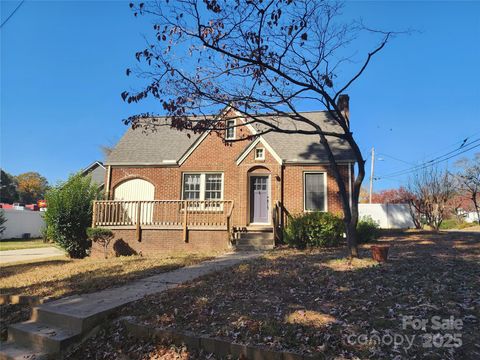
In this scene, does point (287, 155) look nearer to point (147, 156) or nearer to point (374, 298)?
point (147, 156)

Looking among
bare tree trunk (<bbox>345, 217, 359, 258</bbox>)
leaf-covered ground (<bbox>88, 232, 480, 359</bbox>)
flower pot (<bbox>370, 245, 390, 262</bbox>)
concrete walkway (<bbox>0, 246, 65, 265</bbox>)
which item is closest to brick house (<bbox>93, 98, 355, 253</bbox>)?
concrete walkway (<bbox>0, 246, 65, 265</bbox>)

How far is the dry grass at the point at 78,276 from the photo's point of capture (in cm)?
783

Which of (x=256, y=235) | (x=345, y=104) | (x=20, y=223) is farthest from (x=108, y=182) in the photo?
(x=20, y=223)

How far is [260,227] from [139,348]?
11.2 metres

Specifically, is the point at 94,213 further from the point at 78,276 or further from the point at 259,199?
the point at 259,199

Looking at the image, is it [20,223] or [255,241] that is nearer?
[255,241]

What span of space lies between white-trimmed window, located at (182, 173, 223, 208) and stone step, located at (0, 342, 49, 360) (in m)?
11.9

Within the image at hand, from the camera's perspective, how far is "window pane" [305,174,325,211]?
16328 millimetres

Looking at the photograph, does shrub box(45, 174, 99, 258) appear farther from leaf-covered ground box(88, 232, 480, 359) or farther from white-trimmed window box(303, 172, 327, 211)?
leaf-covered ground box(88, 232, 480, 359)

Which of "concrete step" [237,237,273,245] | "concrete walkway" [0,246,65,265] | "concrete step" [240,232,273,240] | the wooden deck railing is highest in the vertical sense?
the wooden deck railing

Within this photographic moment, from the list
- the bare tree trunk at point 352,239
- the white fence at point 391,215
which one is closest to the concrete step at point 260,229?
the bare tree trunk at point 352,239

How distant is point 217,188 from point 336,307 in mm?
12295

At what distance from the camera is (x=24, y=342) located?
18.5 feet

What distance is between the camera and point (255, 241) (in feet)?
46.5
